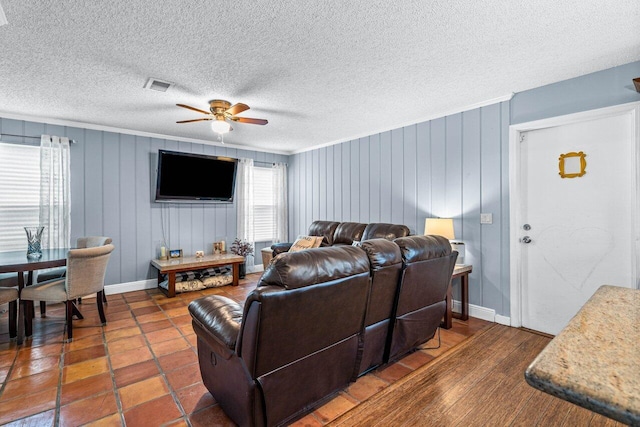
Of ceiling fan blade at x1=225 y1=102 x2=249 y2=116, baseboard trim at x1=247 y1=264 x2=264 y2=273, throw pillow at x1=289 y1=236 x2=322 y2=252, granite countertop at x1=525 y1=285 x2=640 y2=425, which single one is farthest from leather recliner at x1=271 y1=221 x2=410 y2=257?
granite countertop at x1=525 y1=285 x2=640 y2=425

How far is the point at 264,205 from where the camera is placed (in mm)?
6203

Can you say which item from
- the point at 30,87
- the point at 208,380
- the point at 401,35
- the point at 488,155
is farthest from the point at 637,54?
the point at 30,87

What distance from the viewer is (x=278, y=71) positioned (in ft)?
8.91

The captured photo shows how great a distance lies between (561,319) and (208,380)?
3.27 metres

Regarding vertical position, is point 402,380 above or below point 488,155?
below

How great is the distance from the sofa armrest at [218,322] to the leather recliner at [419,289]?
46.7 inches

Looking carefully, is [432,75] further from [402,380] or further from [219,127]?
[402,380]

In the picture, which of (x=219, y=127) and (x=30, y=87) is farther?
(x=219, y=127)

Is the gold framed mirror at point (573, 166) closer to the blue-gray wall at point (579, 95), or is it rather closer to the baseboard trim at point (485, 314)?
the blue-gray wall at point (579, 95)

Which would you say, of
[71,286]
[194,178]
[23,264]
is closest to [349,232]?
[194,178]

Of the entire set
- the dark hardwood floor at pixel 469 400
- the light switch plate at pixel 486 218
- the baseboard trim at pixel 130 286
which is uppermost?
the light switch plate at pixel 486 218

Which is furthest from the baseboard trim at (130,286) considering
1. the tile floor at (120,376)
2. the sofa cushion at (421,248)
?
the sofa cushion at (421,248)

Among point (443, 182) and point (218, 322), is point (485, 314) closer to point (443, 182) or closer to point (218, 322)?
point (443, 182)

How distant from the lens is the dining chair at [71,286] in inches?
112
